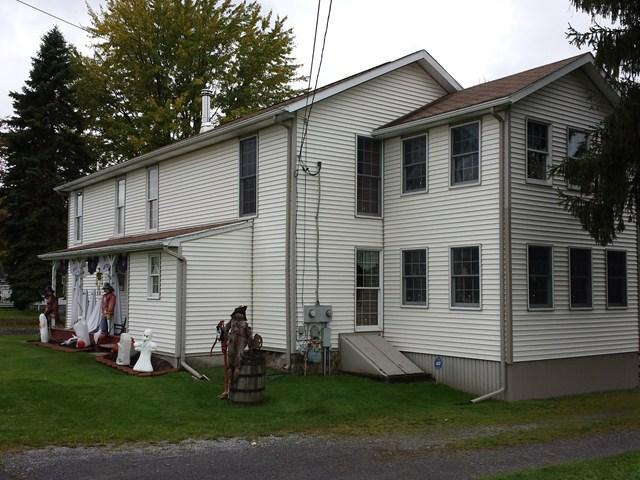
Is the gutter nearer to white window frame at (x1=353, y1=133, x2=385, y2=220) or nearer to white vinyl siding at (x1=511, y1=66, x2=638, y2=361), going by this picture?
white window frame at (x1=353, y1=133, x2=385, y2=220)

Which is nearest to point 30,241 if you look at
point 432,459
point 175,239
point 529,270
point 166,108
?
point 166,108

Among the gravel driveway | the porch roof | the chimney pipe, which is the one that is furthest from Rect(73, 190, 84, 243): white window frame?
the gravel driveway

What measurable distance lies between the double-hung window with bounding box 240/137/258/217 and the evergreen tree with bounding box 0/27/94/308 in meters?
20.5

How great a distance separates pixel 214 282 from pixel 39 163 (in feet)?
73.6

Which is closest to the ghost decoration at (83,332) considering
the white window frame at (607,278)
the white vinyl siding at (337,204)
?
the white vinyl siding at (337,204)

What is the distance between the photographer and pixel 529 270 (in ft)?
50.6

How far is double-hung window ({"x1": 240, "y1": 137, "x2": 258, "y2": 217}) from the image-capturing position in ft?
58.9

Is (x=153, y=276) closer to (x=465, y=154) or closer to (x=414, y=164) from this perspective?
(x=414, y=164)

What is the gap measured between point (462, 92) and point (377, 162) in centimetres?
317

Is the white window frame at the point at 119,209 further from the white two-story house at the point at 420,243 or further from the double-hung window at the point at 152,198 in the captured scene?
the white two-story house at the point at 420,243

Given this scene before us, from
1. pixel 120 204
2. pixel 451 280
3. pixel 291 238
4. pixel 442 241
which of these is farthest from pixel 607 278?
pixel 120 204

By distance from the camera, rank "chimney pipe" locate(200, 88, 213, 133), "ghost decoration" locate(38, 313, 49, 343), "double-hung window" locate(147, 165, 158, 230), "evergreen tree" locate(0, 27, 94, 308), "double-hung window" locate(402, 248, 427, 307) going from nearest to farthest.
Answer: "double-hung window" locate(402, 248, 427, 307)
"ghost decoration" locate(38, 313, 49, 343)
"double-hung window" locate(147, 165, 158, 230)
"chimney pipe" locate(200, 88, 213, 133)
"evergreen tree" locate(0, 27, 94, 308)

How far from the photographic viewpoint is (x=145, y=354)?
53.1ft

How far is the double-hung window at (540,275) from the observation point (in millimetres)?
15430
